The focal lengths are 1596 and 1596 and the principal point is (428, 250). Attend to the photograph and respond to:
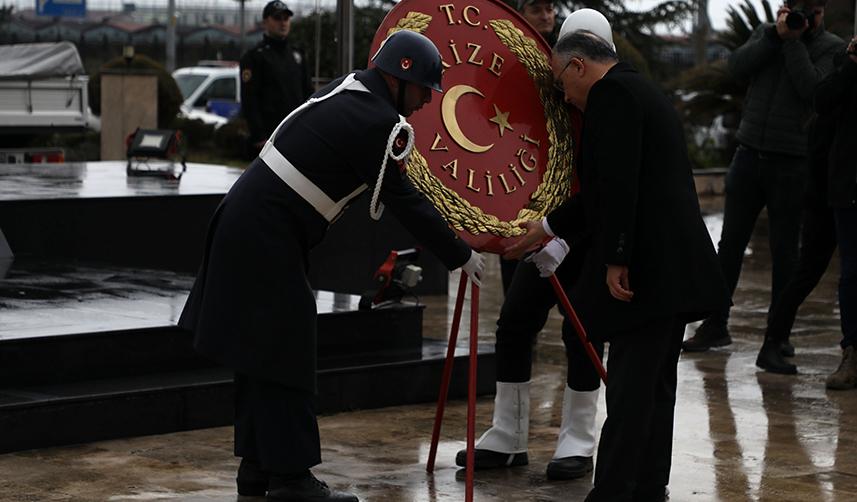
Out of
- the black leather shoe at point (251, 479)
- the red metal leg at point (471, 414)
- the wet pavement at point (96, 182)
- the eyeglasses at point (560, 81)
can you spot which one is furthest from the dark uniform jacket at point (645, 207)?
the wet pavement at point (96, 182)

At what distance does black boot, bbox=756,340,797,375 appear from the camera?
333 inches

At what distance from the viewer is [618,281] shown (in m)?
5.28

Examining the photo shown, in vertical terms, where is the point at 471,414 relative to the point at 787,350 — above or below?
above

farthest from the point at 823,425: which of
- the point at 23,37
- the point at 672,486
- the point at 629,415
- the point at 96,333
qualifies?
the point at 23,37

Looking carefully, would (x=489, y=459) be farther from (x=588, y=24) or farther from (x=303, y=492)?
(x=588, y=24)

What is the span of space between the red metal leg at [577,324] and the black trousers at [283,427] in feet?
3.47

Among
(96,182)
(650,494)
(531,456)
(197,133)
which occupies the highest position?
(96,182)

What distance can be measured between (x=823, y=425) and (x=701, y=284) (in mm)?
2183

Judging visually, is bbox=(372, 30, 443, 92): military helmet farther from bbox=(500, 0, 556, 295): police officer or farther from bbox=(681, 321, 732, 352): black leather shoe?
bbox=(681, 321, 732, 352): black leather shoe

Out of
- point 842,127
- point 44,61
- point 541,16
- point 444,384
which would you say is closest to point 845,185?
point 842,127

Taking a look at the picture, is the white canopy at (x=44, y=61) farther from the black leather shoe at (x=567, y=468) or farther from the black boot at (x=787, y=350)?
the black leather shoe at (x=567, y=468)

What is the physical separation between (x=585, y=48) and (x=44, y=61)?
A: 42.2 feet

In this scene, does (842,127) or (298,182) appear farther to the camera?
(842,127)

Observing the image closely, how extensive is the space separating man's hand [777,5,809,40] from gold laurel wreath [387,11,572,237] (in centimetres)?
303
